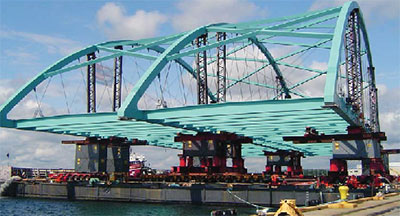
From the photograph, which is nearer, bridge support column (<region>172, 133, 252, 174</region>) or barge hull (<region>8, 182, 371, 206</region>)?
barge hull (<region>8, 182, 371, 206</region>)

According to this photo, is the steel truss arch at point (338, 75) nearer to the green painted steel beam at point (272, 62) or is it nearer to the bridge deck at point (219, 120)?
the bridge deck at point (219, 120)

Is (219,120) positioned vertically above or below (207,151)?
above

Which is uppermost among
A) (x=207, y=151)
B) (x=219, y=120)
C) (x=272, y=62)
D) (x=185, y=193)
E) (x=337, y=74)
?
(x=272, y=62)

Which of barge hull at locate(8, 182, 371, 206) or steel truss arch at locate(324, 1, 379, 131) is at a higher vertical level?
steel truss arch at locate(324, 1, 379, 131)

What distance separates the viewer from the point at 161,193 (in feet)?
195

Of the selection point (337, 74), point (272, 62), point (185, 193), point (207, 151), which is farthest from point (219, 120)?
point (272, 62)

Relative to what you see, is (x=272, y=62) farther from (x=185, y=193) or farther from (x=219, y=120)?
(x=219, y=120)

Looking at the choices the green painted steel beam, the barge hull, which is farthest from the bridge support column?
the green painted steel beam

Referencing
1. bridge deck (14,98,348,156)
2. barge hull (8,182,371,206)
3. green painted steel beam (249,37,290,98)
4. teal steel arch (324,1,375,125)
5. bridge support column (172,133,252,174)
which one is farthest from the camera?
green painted steel beam (249,37,290,98)

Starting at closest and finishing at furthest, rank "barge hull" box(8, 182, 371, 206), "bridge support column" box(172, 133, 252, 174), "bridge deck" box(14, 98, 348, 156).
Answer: "bridge deck" box(14, 98, 348, 156) → "barge hull" box(8, 182, 371, 206) → "bridge support column" box(172, 133, 252, 174)

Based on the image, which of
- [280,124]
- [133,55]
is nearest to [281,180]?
[280,124]

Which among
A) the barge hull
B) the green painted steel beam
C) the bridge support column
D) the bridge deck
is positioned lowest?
the barge hull

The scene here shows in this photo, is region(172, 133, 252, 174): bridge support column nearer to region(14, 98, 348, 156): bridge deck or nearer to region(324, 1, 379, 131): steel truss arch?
region(14, 98, 348, 156): bridge deck

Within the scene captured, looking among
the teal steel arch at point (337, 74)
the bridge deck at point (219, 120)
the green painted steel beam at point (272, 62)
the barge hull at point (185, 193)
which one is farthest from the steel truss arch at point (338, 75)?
the green painted steel beam at point (272, 62)
